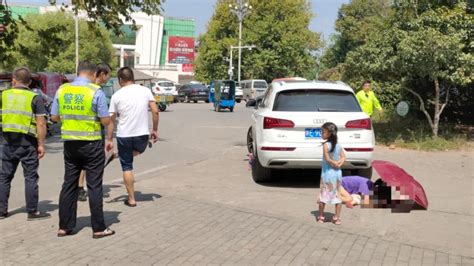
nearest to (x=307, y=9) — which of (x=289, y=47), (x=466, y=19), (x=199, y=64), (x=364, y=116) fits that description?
(x=289, y=47)

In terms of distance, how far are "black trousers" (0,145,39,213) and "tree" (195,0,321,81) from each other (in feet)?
185

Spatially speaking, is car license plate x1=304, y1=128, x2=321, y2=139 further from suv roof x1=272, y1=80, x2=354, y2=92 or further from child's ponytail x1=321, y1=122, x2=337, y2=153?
child's ponytail x1=321, y1=122, x2=337, y2=153

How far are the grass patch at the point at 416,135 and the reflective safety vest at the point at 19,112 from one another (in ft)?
31.7

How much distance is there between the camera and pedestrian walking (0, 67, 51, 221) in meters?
6.47

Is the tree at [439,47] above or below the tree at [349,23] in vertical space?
below

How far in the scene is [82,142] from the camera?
568 cm

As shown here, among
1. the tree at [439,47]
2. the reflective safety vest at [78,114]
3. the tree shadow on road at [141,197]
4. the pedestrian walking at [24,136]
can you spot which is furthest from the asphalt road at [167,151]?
the tree at [439,47]

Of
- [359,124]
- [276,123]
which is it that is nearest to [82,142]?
[276,123]

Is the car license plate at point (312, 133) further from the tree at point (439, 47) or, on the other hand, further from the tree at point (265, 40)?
the tree at point (265, 40)

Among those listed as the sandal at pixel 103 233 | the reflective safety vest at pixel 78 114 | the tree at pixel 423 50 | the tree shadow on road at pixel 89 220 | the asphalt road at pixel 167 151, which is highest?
the tree at pixel 423 50

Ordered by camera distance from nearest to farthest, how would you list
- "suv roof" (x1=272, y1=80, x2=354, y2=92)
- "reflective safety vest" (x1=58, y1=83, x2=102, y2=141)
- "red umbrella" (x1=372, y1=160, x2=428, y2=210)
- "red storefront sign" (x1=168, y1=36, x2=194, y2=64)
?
"reflective safety vest" (x1=58, y1=83, x2=102, y2=141), "red umbrella" (x1=372, y1=160, x2=428, y2=210), "suv roof" (x1=272, y1=80, x2=354, y2=92), "red storefront sign" (x1=168, y1=36, x2=194, y2=64)

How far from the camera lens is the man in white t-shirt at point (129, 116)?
23.2 ft

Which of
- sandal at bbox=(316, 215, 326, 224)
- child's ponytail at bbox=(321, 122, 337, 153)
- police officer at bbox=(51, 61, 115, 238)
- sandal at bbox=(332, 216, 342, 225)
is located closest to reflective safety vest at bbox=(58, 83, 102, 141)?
police officer at bbox=(51, 61, 115, 238)

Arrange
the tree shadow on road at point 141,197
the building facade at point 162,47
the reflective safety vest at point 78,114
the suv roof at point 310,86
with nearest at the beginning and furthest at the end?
the reflective safety vest at point 78,114, the tree shadow on road at point 141,197, the suv roof at point 310,86, the building facade at point 162,47
